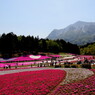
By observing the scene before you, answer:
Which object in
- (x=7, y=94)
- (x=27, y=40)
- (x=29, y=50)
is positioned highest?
(x=27, y=40)

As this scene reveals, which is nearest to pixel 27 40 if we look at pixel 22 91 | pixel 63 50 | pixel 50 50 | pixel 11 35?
pixel 11 35

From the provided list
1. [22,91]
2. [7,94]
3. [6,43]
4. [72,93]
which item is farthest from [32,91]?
[6,43]

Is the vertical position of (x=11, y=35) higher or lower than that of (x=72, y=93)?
higher

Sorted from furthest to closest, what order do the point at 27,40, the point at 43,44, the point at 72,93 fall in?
the point at 43,44 < the point at 27,40 < the point at 72,93

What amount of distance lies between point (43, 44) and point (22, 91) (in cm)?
12780

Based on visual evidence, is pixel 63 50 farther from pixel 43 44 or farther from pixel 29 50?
pixel 29 50

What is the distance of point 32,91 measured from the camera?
18719mm

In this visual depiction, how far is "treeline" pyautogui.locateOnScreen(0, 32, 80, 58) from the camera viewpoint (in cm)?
9949

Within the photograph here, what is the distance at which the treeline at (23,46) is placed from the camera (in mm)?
99494

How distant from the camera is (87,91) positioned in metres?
16.9

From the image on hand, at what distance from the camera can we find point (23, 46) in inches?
4769

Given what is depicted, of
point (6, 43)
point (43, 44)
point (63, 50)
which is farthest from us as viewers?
point (63, 50)

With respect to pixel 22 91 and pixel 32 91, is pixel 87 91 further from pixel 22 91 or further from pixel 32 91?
pixel 22 91

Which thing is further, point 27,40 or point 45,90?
point 27,40
